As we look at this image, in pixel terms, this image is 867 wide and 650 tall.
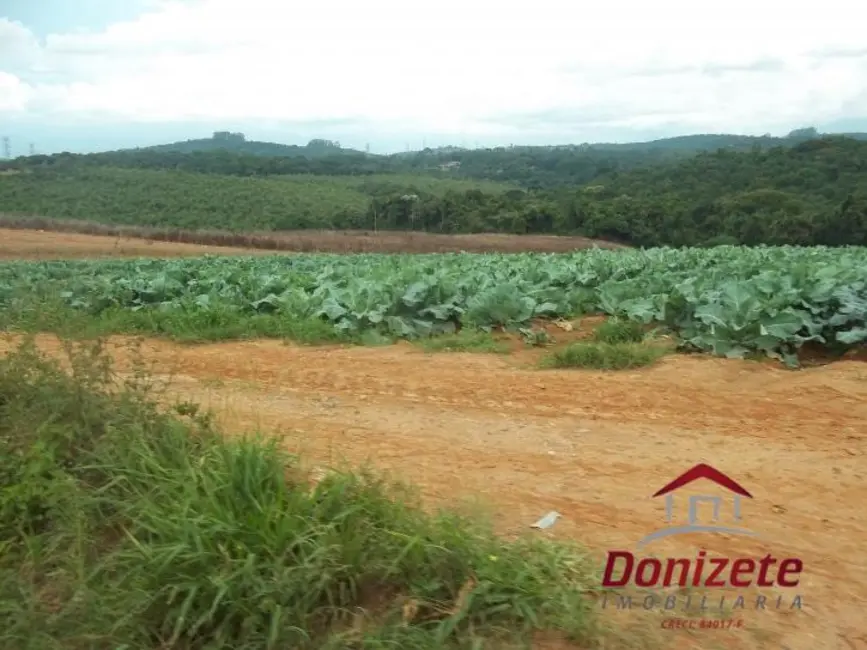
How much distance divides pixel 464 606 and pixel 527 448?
2227mm

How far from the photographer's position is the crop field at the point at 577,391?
3.67 m

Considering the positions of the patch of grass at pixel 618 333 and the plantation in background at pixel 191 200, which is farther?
the plantation in background at pixel 191 200

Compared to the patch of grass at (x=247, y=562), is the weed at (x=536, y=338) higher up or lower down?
lower down

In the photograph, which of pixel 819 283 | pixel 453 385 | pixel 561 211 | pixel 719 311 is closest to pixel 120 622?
pixel 453 385

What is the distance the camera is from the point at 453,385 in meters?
6.84

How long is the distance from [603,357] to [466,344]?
1.56m

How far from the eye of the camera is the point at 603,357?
24.1 ft

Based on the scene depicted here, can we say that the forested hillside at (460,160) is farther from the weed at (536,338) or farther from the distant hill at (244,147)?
the weed at (536,338)

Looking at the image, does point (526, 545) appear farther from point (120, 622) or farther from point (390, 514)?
point (120, 622)

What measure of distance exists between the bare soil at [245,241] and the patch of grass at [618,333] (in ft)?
74.5

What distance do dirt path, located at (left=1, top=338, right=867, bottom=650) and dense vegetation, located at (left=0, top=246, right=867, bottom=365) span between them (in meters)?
0.56

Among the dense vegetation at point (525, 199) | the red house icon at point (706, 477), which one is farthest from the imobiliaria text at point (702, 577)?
the dense vegetation at point (525, 199)

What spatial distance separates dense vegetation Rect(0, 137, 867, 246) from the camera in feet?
98.6

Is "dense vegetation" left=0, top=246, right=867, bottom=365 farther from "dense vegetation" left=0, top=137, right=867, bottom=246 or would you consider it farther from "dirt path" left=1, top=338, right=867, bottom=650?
"dense vegetation" left=0, top=137, right=867, bottom=246
